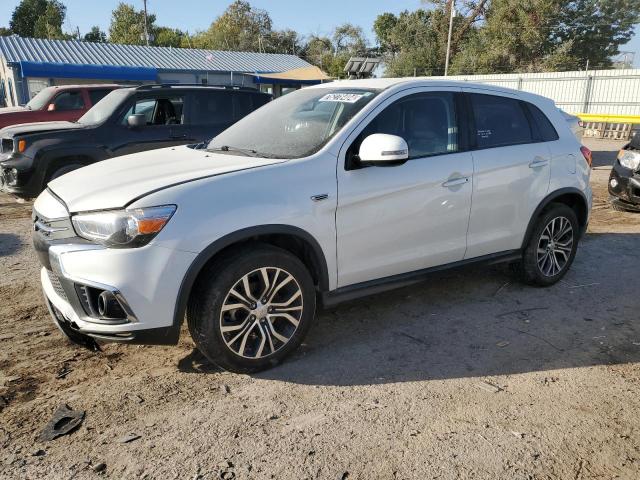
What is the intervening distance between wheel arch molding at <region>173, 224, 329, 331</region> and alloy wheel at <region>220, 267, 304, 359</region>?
0.67 feet

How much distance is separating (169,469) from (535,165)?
144 inches

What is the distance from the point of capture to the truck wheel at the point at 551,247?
469 cm

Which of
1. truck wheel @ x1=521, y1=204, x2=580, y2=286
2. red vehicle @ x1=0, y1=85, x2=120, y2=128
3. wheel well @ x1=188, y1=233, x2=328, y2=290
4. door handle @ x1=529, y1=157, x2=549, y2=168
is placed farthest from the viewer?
red vehicle @ x1=0, y1=85, x2=120, y2=128

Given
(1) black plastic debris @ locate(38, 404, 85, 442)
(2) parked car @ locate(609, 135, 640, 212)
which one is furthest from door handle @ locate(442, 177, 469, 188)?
Answer: (2) parked car @ locate(609, 135, 640, 212)

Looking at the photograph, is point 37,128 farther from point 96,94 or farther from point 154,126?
point 96,94

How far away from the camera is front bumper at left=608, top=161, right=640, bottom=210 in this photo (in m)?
7.35

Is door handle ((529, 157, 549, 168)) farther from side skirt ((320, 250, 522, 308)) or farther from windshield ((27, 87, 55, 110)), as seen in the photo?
windshield ((27, 87, 55, 110))

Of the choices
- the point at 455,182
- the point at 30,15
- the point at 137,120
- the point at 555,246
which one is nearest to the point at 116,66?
the point at 137,120

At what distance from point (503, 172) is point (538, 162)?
478 mm

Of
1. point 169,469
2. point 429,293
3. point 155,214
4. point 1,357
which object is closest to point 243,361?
point 169,469

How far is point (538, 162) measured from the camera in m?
4.52

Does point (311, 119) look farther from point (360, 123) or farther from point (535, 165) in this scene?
point (535, 165)

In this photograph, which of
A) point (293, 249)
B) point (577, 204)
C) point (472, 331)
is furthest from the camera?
point (577, 204)

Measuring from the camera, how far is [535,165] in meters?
4.50
